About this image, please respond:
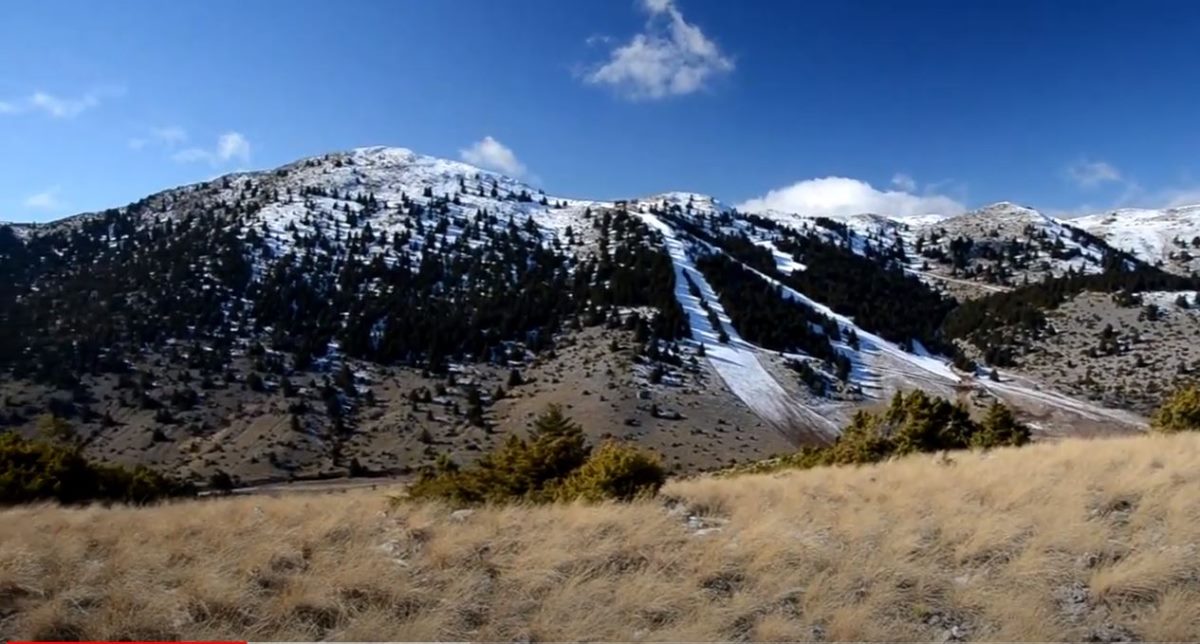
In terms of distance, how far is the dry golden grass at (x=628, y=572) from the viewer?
5.94 m

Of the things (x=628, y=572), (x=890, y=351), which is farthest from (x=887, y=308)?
(x=628, y=572)

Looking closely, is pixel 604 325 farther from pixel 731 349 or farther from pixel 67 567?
pixel 67 567

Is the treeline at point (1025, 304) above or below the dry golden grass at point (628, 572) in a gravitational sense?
above

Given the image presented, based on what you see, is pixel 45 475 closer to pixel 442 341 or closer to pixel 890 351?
pixel 442 341

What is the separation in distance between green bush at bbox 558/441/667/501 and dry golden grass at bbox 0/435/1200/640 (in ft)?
11.2

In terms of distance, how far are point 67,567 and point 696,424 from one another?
91.7 metres

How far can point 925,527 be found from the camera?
820 cm

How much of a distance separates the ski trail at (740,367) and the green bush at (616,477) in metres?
88.1

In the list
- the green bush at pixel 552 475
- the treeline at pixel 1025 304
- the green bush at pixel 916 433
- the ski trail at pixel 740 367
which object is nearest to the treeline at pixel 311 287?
the ski trail at pixel 740 367

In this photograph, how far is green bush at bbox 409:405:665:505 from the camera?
13570mm

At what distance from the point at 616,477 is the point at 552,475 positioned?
4.59 meters

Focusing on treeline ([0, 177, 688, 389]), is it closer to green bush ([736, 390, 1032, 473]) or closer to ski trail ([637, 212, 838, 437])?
ski trail ([637, 212, 838, 437])

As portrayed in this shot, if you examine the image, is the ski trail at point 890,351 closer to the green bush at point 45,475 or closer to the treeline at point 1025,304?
the treeline at point 1025,304

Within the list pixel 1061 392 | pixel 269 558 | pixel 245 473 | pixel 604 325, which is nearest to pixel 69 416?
pixel 245 473
